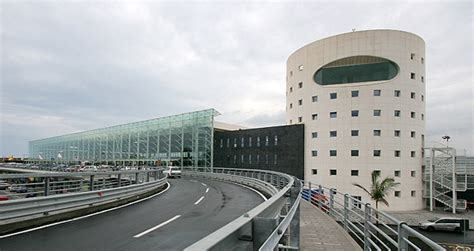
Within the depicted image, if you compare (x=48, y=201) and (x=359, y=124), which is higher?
(x=359, y=124)

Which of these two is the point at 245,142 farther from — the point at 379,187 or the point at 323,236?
the point at 323,236

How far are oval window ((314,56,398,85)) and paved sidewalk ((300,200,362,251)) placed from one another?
3841 centimetres

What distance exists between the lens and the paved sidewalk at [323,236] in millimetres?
7566

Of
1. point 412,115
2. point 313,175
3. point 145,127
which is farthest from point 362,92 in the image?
point 145,127

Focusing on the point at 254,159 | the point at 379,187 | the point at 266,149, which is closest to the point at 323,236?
the point at 379,187

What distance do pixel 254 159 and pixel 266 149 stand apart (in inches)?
121

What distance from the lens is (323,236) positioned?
28.3 feet

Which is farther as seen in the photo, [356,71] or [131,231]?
[356,71]

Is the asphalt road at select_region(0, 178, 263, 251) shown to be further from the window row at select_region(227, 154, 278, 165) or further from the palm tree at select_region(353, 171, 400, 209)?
the window row at select_region(227, 154, 278, 165)

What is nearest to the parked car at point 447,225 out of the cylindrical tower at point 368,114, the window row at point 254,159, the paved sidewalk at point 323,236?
the cylindrical tower at point 368,114

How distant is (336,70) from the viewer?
47188mm

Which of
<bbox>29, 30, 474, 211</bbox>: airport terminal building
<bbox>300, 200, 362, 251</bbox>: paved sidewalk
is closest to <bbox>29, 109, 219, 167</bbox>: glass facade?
<bbox>29, 30, 474, 211</bbox>: airport terminal building

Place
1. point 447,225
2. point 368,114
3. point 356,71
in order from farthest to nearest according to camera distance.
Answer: point 356,71 → point 368,114 → point 447,225

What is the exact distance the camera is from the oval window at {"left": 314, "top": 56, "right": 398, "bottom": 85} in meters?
44.9
